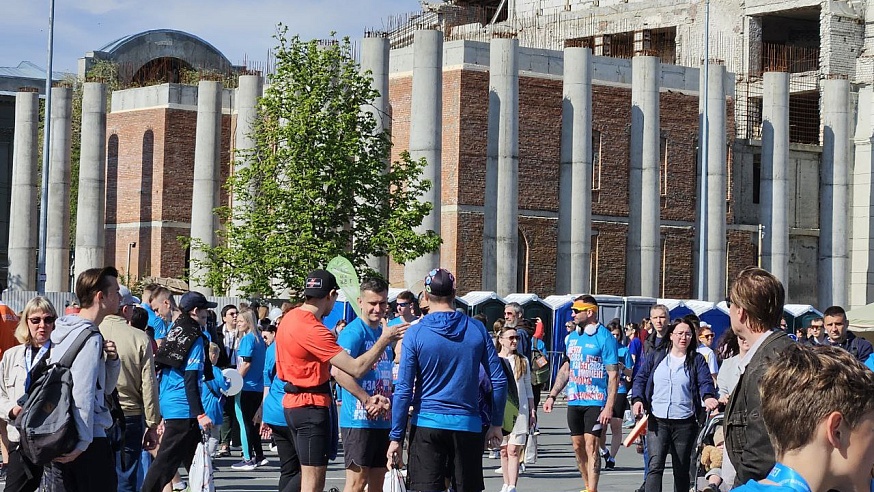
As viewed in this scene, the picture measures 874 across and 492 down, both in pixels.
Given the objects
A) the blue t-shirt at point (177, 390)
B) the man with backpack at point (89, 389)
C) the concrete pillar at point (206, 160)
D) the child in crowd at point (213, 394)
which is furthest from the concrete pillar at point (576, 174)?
the man with backpack at point (89, 389)

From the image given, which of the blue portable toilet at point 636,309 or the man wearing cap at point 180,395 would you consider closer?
the man wearing cap at point 180,395

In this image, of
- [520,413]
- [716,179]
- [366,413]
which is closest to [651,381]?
[366,413]

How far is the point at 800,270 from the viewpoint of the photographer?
54.4m

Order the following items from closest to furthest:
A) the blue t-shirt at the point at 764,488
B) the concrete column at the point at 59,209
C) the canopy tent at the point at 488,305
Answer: the blue t-shirt at the point at 764,488, the canopy tent at the point at 488,305, the concrete column at the point at 59,209

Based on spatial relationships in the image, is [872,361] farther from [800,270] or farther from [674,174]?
[800,270]

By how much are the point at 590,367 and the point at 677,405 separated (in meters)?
2.64

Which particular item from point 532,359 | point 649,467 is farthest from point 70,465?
point 532,359

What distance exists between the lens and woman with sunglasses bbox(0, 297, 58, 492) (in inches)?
372

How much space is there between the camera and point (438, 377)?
9.70 meters

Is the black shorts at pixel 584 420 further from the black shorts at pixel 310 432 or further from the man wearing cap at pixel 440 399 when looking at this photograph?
the man wearing cap at pixel 440 399

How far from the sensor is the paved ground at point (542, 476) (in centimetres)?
1638

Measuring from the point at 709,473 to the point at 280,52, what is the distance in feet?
96.8

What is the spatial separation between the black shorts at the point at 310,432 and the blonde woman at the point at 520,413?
4.88 m

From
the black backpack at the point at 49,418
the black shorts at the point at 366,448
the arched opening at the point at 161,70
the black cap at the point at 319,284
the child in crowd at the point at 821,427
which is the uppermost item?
the arched opening at the point at 161,70
